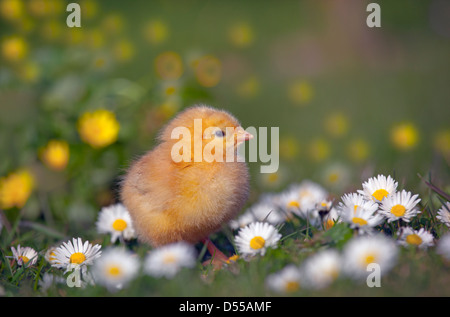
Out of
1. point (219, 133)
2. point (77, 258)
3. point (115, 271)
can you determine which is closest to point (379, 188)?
point (219, 133)

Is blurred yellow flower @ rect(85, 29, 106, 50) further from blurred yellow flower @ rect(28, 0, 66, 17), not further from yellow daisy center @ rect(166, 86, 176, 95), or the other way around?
yellow daisy center @ rect(166, 86, 176, 95)

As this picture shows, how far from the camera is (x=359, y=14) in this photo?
6.06 meters

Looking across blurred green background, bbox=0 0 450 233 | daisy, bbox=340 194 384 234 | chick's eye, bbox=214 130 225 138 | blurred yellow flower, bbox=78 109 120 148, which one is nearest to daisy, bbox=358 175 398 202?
daisy, bbox=340 194 384 234

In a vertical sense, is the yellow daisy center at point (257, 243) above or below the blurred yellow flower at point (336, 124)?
below

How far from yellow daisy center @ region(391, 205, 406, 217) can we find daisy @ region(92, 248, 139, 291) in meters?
0.92

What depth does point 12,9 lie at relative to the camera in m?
3.86

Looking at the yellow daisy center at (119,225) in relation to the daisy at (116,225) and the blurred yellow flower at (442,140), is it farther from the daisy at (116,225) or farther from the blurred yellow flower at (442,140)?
the blurred yellow flower at (442,140)

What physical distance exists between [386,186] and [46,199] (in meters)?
2.06

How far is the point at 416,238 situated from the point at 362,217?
0.19 m

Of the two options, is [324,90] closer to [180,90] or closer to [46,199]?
[180,90]

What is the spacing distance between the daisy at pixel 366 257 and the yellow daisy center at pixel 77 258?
3.05 ft

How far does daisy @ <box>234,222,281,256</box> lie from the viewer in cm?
179

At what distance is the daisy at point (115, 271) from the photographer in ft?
5.49

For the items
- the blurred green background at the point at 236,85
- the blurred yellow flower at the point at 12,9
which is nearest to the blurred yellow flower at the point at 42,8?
the blurred green background at the point at 236,85
